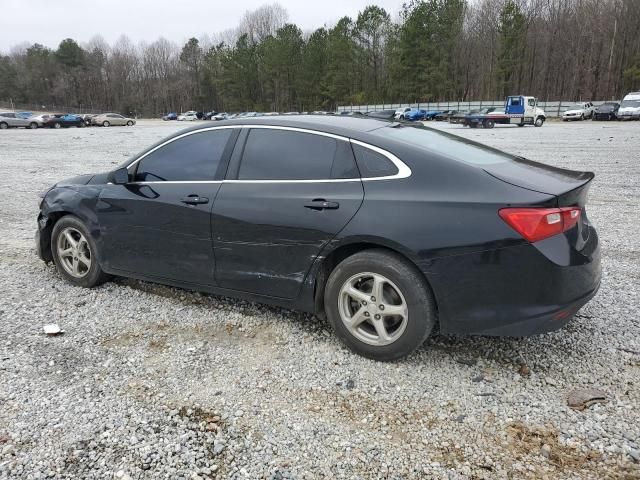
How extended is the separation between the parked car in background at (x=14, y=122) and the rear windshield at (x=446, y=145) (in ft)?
162

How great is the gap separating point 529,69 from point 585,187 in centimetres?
7529

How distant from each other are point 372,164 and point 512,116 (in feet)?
117

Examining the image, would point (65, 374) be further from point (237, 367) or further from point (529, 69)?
point (529, 69)

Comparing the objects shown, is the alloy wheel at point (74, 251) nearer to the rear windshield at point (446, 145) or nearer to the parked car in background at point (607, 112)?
the rear windshield at point (446, 145)

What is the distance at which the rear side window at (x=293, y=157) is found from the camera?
11.4ft

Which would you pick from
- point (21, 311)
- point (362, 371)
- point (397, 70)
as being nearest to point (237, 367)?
point (362, 371)

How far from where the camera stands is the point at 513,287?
2926mm

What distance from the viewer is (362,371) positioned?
327cm

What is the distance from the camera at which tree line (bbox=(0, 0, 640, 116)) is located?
65.5 metres

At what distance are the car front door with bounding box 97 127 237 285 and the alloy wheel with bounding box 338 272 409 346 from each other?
3.84 ft

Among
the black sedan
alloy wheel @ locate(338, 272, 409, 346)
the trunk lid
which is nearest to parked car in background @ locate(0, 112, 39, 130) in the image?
the black sedan

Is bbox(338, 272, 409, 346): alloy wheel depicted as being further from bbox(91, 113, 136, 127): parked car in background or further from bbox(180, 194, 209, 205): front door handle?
bbox(91, 113, 136, 127): parked car in background

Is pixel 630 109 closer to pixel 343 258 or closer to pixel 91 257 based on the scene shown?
pixel 343 258

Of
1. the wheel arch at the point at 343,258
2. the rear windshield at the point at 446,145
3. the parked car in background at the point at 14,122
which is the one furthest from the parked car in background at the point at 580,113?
the parked car in background at the point at 14,122
